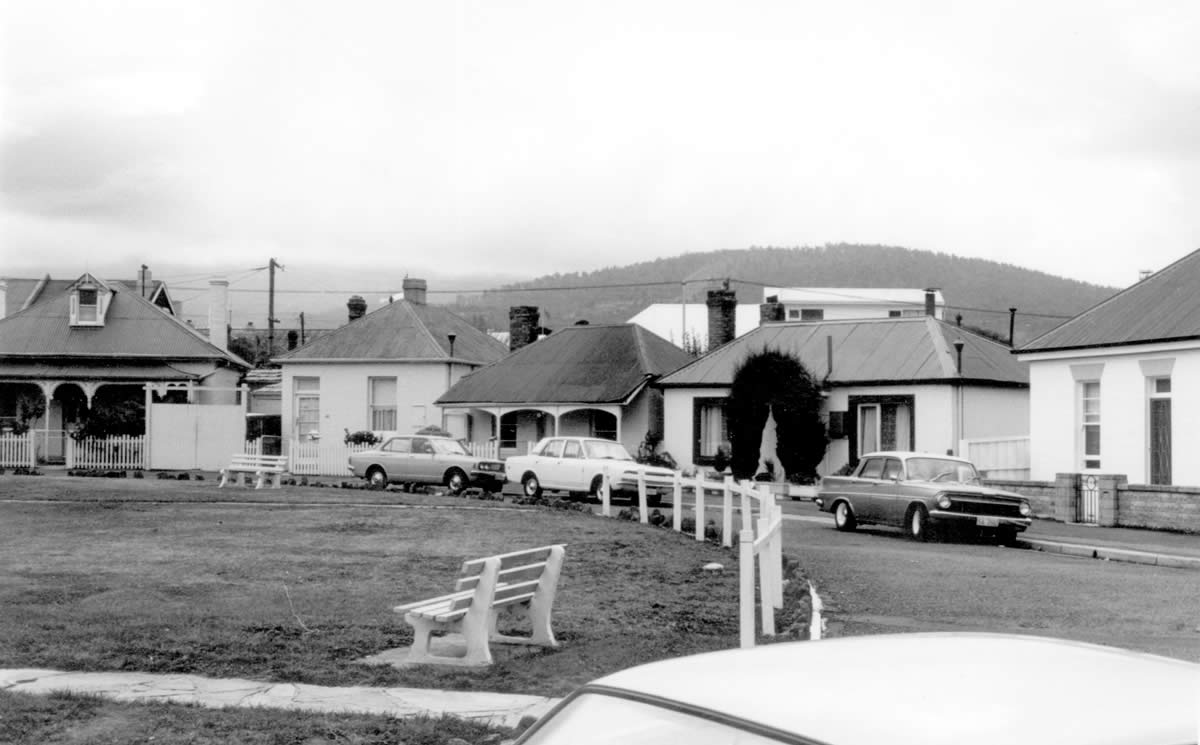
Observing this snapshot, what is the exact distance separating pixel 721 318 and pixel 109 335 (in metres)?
22.3

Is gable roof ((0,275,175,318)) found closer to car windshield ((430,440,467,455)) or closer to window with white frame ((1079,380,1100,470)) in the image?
car windshield ((430,440,467,455))

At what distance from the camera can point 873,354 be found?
1601 inches

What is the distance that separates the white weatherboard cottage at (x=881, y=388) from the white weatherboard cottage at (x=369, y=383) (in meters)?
10.1

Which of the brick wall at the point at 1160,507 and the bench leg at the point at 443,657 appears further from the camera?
the brick wall at the point at 1160,507

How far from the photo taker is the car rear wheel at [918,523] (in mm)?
23500

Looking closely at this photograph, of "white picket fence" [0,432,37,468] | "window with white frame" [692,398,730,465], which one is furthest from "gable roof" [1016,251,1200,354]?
"white picket fence" [0,432,37,468]

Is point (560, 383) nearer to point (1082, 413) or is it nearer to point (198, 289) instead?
point (1082, 413)

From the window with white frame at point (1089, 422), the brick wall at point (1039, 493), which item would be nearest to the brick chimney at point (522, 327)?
the window with white frame at point (1089, 422)

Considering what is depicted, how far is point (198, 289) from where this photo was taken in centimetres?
6988

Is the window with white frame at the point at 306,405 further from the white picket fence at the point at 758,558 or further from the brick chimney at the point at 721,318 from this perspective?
the white picket fence at the point at 758,558

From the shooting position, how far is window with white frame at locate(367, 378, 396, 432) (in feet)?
167

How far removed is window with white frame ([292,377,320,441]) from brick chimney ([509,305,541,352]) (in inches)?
300

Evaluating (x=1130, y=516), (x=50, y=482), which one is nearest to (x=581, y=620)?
(x=1130, y=516)

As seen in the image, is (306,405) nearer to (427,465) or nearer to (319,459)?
(319,459)
